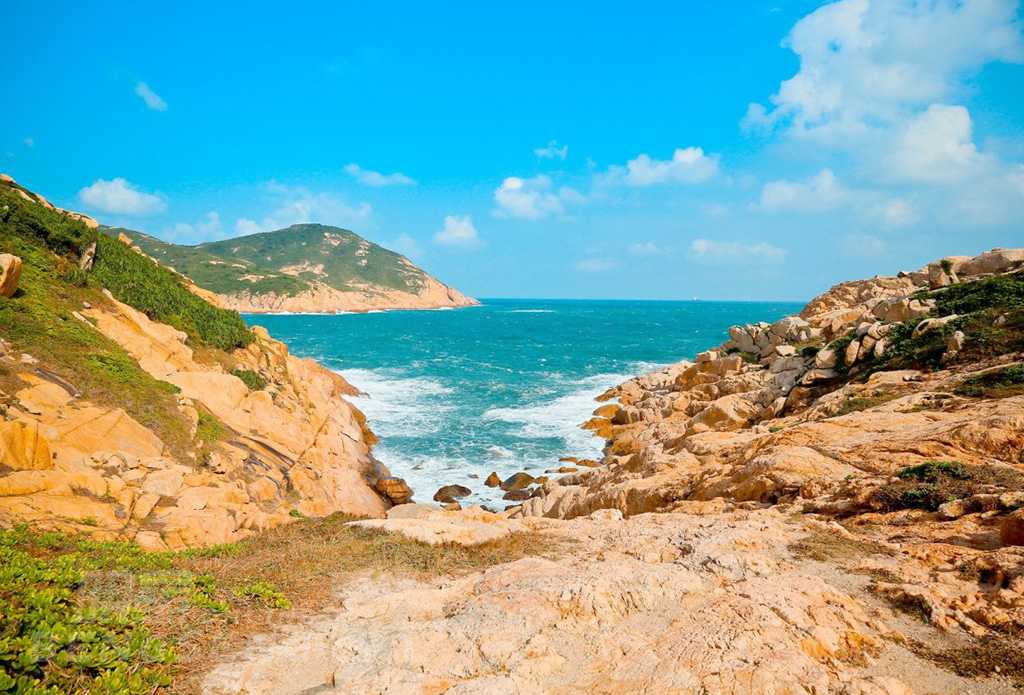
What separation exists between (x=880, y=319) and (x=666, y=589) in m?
26.3

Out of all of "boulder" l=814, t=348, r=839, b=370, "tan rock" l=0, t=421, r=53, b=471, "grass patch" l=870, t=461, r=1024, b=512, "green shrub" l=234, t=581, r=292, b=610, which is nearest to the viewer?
Answer: "green shrub" l=234, t=581, r=292, b=610

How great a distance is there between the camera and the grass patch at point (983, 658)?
567cm

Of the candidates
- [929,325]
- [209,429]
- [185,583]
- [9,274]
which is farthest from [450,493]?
[929,325]

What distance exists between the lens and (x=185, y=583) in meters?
7.48

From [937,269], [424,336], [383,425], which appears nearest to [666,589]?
[383,425]

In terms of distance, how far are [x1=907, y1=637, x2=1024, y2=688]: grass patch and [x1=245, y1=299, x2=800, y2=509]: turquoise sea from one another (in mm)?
19621

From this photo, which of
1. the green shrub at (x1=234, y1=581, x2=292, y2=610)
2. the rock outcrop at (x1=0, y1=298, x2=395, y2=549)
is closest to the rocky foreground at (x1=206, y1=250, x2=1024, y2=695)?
the green shrub at (x1=234, y1=581, x2=292, y2=610)

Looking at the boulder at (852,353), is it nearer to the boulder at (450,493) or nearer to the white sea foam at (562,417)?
the white sea foam at (562,417)

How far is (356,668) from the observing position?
6.08 meters

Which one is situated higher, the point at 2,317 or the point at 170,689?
the point at 2,317

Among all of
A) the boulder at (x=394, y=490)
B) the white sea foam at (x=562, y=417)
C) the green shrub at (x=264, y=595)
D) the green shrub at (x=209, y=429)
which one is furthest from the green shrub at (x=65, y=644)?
the white sea foam at (x=562, y=417)

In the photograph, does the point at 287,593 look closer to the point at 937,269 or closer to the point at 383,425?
the point at 383,425

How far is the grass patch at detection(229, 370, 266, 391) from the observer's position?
2222cm

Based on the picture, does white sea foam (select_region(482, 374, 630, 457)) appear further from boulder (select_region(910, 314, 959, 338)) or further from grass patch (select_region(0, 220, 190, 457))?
grass patch (select_region(0, 220, 190, 457))
